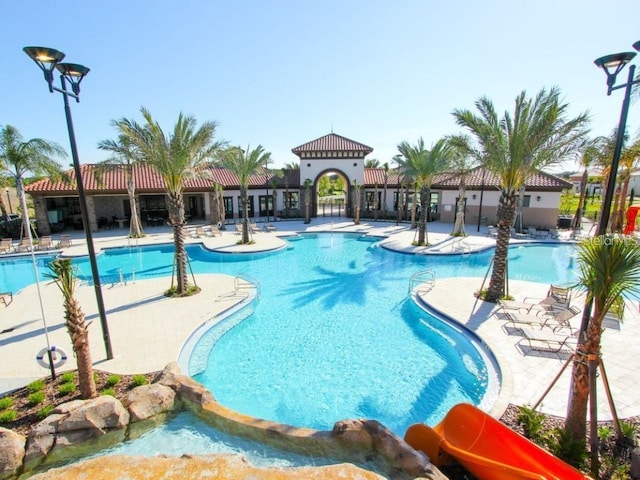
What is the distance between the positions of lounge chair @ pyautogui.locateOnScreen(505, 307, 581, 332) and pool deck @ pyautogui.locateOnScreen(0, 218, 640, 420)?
394 mm

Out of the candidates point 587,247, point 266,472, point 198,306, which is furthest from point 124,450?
point 587,247

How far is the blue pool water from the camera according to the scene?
7.49 meters

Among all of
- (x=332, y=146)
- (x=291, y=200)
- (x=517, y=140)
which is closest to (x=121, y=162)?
(x=291, y=200)

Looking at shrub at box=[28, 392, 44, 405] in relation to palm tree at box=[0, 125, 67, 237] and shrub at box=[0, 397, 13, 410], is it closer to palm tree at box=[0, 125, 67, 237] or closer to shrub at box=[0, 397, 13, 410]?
shrub at box=[0, 397, 13, 410]

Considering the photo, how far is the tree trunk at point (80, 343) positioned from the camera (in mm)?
6507

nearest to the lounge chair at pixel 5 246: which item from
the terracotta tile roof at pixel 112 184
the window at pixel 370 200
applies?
the terracotta tile roof at pixel 112 184

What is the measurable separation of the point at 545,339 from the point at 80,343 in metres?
11.8

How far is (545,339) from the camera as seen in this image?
930 cm

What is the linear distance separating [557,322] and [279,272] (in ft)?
39.9

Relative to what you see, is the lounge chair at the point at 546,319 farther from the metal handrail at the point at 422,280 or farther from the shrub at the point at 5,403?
the shrub at the point at 5,403

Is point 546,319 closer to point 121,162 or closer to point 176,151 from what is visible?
point 176,151

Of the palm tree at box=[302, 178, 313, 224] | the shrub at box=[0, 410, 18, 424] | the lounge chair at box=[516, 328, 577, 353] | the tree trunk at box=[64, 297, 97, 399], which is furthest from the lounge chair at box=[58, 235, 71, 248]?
the lounge chair at box=[516, 328, 577, 353]

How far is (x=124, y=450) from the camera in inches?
223

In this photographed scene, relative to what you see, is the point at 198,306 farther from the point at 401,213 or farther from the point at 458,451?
the point at 401,213
